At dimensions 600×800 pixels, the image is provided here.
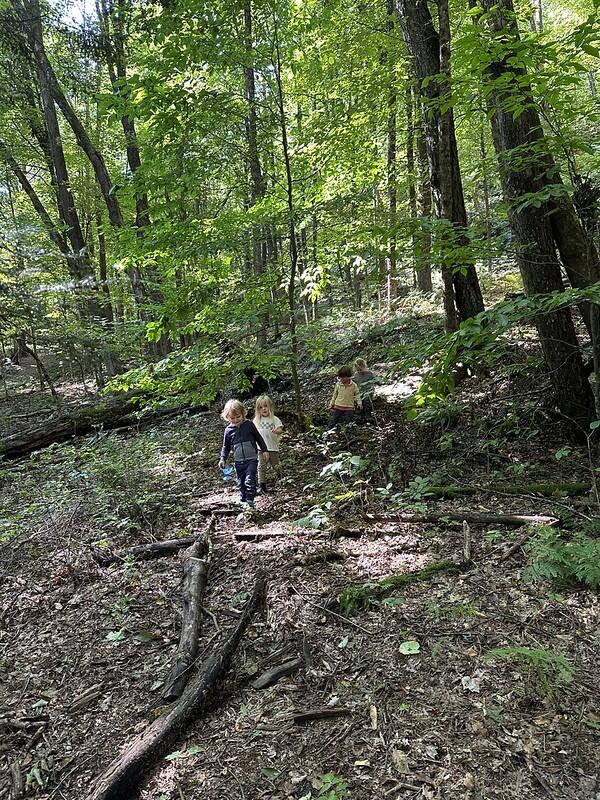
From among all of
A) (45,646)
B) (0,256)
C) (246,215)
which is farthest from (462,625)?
(0,256)

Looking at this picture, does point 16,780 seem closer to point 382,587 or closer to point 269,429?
point 382,587

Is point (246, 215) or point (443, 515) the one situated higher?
point (246, 215)

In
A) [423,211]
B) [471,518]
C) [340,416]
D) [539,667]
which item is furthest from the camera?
[423,211]

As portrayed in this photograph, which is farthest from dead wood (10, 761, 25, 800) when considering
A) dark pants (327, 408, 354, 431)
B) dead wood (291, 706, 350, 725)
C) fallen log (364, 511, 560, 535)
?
dark pants (327, 408, 354, 431)

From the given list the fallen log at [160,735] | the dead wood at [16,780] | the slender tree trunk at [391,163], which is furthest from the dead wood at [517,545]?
the dead wood at [16,780]

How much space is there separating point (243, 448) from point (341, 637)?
135 inches

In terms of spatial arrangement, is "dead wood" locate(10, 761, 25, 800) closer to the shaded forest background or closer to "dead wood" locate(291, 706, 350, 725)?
"dead wood" locate(291, 706, 350, 725)

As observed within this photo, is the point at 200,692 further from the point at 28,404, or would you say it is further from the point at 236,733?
the point at 28,404

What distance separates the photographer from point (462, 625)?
10.9 feet

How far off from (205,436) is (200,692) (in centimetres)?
709

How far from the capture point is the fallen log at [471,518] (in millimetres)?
4359

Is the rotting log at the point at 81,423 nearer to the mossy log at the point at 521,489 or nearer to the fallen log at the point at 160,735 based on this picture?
the mossy log at the point at 521,489

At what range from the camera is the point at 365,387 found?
8781 mm

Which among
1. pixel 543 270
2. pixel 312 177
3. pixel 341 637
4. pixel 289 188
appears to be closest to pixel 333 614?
pixel 341 637
